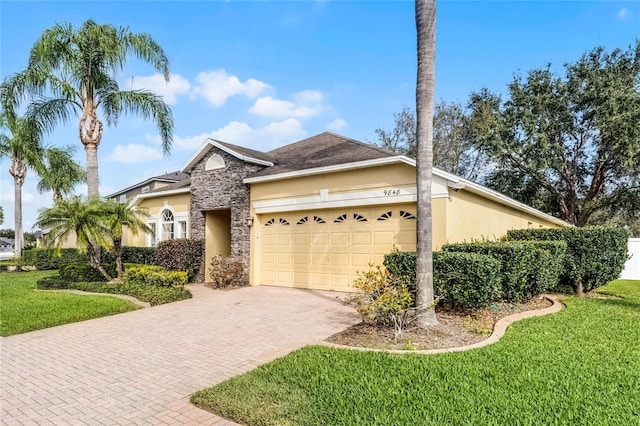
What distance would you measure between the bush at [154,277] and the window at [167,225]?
5.22 m

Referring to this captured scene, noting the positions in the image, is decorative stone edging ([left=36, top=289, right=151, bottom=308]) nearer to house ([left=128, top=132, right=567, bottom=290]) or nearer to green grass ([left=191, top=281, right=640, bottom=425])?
house ([left=128, top=132, right=567, bottom=290])

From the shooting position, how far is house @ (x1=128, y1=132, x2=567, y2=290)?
35.3 ft

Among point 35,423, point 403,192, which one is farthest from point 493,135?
point 35,423

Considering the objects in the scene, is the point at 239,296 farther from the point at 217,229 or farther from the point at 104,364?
the point at 104,364

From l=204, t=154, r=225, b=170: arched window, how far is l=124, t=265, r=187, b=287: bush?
461cm

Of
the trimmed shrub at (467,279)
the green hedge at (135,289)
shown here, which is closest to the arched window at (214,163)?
the green hedge at (135,289)

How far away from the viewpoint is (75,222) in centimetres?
1180

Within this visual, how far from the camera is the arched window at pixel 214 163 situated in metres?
14.6

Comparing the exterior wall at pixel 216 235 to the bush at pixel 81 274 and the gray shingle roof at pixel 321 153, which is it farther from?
the bush at pixel 81 274

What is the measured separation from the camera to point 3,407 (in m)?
4.31

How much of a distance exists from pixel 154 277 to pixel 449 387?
10047mm

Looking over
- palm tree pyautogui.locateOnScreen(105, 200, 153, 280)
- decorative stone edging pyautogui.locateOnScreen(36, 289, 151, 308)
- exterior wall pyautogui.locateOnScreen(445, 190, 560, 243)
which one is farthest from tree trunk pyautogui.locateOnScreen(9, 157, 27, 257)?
exterior wall pyautogui.locateOnScreen(445, 190, 560, 243)

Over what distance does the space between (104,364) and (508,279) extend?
8053 mm

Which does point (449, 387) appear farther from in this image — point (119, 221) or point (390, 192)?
point (119, 221)
